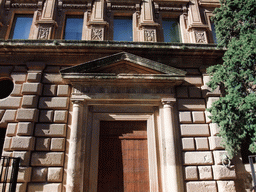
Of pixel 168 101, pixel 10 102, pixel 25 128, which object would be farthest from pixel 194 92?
pixel 10 102

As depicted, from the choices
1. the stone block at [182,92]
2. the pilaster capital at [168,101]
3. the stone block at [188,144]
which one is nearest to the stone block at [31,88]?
the pilaster capital at [168,101]

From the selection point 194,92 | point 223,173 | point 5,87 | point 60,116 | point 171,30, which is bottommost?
point 223,173

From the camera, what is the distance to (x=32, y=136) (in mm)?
6336

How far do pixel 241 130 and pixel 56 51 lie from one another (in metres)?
7.23

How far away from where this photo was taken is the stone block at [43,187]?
586 centimetres

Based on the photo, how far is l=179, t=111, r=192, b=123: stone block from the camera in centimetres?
685

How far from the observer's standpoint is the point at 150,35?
8.48 meters

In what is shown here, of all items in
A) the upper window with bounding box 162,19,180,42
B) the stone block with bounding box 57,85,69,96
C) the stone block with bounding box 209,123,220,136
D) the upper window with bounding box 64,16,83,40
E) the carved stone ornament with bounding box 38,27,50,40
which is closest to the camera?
the stone block with bounding box 209,123,220,136

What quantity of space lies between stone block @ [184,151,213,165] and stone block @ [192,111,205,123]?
3.81 ft

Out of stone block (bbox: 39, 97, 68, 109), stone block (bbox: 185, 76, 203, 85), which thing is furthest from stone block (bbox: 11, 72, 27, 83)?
stone block (bbox: 185, 76, 203, 85)

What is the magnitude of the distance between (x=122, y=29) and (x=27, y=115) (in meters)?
5.94

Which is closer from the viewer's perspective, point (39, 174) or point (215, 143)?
point (39, 174)

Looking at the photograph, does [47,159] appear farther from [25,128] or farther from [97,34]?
[97,34]

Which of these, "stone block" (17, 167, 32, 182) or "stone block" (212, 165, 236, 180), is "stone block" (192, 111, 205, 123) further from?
"stone block" (17, 167, 32, 182)
